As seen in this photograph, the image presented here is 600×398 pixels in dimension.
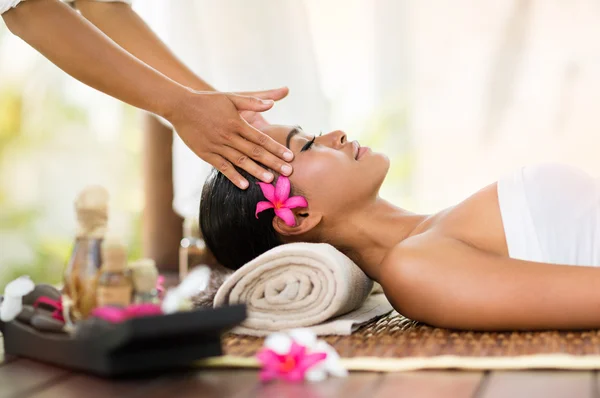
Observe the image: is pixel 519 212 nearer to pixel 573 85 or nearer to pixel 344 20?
pixel 573 85

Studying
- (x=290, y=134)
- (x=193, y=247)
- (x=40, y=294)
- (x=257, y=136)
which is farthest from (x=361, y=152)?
(x=193, y=247)

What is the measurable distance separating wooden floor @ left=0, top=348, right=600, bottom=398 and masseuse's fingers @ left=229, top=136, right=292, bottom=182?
67cm

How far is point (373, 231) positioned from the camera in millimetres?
2229

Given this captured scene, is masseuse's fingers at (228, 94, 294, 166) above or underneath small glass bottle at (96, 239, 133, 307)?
above

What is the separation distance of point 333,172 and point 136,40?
1.01m

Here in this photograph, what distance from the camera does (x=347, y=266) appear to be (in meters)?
2.04

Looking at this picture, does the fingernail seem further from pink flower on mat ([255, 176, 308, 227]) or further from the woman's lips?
the woman's lips

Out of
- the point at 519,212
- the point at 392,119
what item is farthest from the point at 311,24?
the point at 519,212

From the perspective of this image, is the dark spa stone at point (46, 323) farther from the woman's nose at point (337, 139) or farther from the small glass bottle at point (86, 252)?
the woman's nose at point (337, 139)

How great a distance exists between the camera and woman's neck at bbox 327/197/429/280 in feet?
7.30

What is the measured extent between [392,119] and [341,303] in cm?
232

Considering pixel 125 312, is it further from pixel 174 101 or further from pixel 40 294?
pixel 174 101

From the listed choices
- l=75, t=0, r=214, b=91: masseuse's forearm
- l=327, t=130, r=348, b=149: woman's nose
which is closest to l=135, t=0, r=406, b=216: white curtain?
l=75, t=0, r=214, b=91: masseuse's forearm

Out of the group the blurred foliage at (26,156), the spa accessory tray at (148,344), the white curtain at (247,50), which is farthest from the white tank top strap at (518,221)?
the blurred foliage at (26,156)
